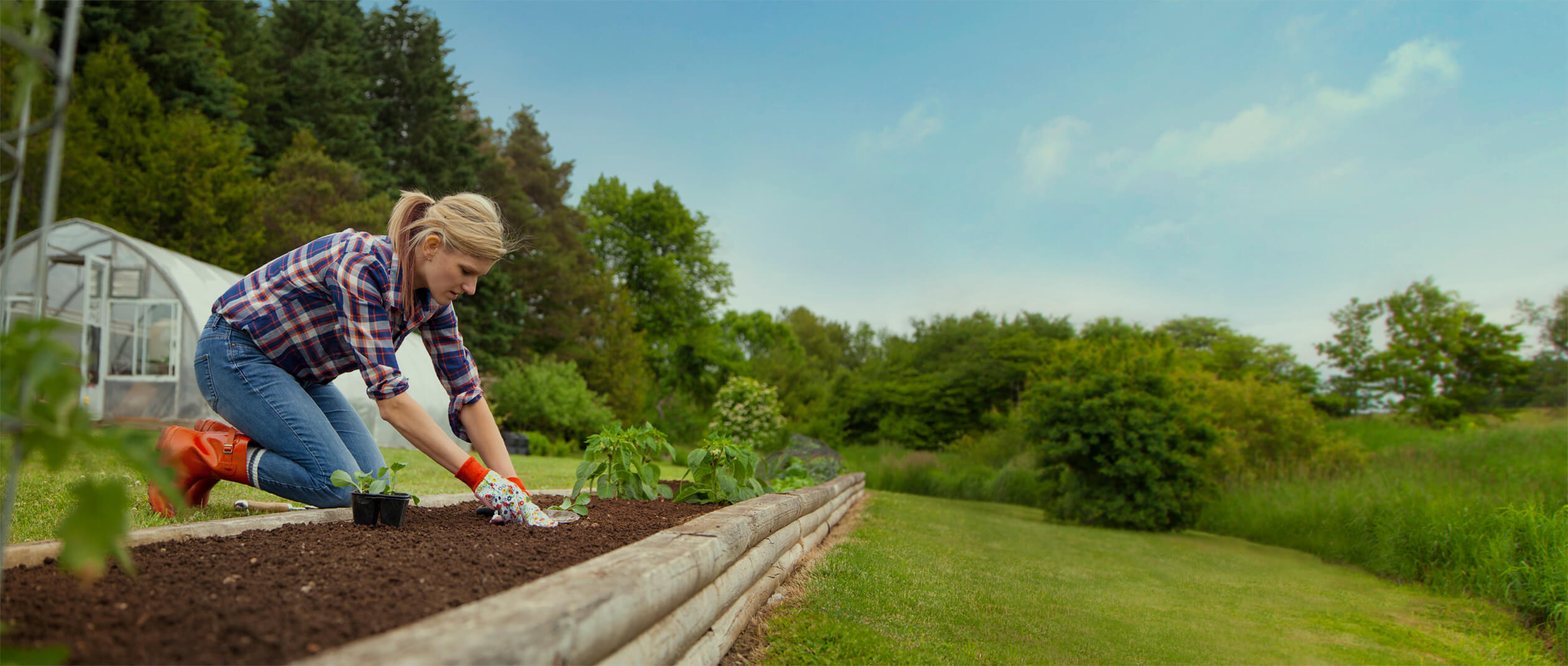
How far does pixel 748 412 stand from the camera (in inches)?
727

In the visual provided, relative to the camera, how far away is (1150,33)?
10.6 meters

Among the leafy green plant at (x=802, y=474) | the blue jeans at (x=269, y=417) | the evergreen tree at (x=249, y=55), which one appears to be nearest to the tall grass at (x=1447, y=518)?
the leafy green plant at (x=802, y=474)

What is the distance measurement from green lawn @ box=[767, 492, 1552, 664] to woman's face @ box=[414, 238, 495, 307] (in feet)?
5.00

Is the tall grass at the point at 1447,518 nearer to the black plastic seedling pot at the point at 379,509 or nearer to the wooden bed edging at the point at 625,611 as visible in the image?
the wooden bed edging at the point at 625,611

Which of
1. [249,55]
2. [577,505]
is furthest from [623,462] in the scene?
[249,55]

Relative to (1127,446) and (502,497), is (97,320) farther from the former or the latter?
(1127,446)

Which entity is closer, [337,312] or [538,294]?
[337,312]

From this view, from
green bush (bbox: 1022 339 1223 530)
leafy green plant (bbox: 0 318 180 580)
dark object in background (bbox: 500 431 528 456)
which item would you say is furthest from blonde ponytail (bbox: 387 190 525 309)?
dark object in background (bbox: 500 431 528 456)

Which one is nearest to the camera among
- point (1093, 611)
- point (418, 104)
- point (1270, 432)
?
point (1093, 611)

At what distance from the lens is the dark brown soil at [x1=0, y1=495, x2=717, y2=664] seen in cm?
114

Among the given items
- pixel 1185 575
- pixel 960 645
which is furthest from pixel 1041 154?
pixel 960 645

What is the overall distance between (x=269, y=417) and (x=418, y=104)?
24.7 meters

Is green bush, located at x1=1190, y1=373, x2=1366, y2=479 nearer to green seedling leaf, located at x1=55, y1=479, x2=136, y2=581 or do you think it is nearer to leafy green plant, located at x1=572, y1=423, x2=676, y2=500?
leafy green plant, located at x1=572, y1=423, x2=676, y2=500

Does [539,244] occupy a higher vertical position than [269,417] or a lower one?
higher
